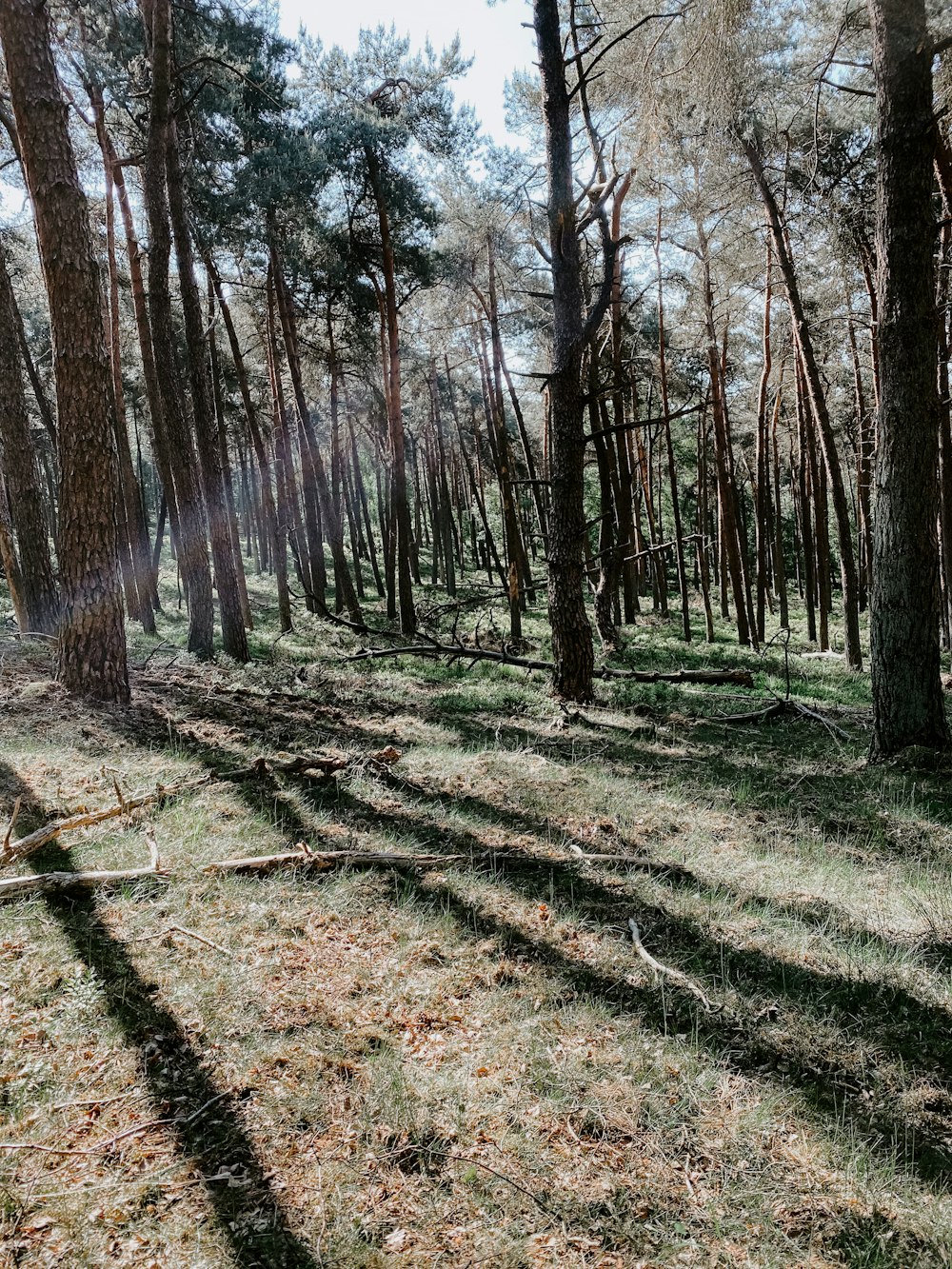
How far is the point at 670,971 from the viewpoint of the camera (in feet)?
10.6

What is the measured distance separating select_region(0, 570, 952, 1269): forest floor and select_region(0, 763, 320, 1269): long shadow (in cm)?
1

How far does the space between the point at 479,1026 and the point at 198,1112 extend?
3.48 feet

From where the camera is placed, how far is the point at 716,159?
37.9 ft

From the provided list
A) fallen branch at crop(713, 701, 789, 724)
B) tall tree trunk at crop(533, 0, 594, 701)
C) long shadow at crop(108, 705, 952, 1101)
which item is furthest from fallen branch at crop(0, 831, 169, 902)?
fallen branch at crop(713, 701, 789, 724)

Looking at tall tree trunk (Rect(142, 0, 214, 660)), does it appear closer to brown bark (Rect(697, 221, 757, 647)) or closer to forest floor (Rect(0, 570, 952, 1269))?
forest floor (Rect(0, 570, 952, 1269))

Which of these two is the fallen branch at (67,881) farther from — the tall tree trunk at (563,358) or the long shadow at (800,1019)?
the tall tree trunk at (563,358)

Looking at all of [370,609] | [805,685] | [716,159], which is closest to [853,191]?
[716,159]

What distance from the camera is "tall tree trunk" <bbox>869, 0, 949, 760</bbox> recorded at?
574cm

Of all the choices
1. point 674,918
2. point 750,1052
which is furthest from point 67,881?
point 750,1052

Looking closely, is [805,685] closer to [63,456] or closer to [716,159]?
[716,159]

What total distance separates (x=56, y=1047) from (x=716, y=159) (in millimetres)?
13800

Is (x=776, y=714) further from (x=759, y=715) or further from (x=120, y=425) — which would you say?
(x=120, y=425)

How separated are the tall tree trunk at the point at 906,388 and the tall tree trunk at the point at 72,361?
22.3 feet

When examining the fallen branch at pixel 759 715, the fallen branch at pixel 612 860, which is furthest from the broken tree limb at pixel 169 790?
the fallen branch at pixel 759 715
